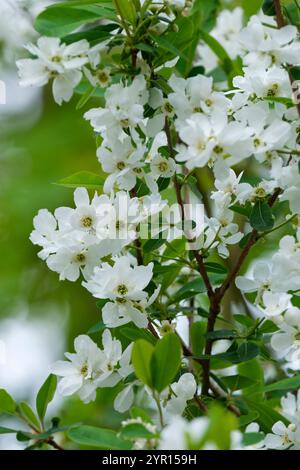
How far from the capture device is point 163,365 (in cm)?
97

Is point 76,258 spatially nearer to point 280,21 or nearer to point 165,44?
point 165,44

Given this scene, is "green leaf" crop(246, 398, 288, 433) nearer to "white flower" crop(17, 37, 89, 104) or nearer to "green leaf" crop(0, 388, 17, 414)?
"green leaf" crop(0, 388, 17, 414)

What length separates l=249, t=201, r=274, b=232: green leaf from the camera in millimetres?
1132

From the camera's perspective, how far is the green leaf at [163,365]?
97 cm

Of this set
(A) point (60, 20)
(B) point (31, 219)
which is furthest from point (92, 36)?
(B) point (31, 219)

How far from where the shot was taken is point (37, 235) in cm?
117

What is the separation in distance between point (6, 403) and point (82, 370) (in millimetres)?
133

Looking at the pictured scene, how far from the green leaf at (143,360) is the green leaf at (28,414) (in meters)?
0.28

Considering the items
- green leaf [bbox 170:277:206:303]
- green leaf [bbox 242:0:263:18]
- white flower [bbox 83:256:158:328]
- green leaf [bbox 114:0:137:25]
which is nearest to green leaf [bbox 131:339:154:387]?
white flower [bbox 83:256:158:328]

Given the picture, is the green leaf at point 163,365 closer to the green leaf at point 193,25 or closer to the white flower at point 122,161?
the white flower at point 122,161

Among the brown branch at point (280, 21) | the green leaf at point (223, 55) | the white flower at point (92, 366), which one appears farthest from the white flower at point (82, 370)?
the green leaf at point (223, 55)

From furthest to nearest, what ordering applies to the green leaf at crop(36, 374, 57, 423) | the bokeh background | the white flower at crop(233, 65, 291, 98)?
the bokeh background, the green leaf at crop(36, 374, 57, 423), the white flower at crop(233, 65, 291, 98)

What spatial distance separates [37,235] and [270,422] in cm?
43
